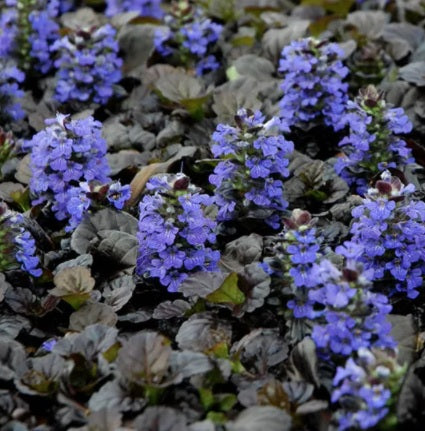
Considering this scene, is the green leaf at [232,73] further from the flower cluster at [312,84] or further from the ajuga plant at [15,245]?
the ajuga plant at [15,245]

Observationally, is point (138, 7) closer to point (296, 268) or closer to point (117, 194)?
point (117, 194)

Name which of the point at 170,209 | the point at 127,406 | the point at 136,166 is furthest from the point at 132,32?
the point at 127,406

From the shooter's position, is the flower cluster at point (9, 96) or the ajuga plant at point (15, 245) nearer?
the ajuga plant at point (15, 245)

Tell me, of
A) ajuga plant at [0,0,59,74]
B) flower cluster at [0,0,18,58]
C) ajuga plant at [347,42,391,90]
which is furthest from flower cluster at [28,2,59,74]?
ajuga plant at [347,42,391,90]

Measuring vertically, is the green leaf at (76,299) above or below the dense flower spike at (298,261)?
below

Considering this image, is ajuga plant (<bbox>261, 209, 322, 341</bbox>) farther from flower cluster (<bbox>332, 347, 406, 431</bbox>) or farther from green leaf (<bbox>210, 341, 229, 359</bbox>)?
flower cluster (<bbox>332, 347, 406, 431</bbox>)

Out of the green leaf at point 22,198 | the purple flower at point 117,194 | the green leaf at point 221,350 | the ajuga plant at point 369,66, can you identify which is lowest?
the green leaf at point 22,198

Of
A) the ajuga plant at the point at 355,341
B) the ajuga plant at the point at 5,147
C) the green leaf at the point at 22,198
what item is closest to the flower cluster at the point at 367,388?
the ajuga plant at the point at 355,341

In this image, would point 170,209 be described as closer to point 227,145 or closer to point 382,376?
→ point 227,145
